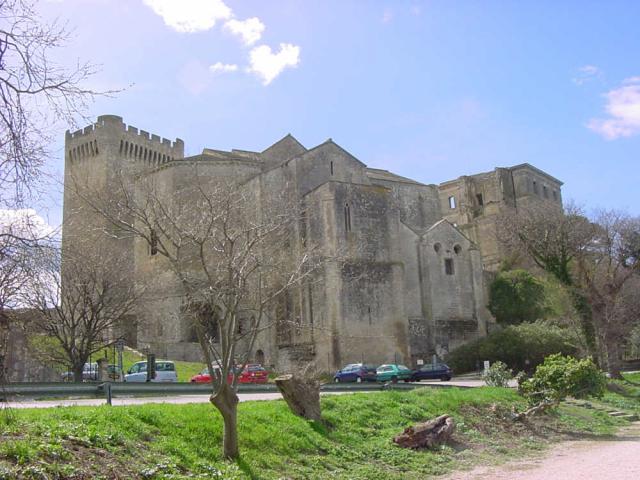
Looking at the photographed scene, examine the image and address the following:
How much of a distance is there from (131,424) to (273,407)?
4659 mm

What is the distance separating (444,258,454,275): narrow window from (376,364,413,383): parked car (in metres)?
15.0

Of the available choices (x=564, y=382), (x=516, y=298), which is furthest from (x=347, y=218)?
(x=564, y=382)

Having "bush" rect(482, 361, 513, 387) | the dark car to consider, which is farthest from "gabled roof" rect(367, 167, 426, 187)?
"bush" rect(482, 361, 513, 387)

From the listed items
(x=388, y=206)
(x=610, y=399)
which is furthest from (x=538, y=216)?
(x=610, y=399)

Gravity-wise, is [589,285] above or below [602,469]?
above

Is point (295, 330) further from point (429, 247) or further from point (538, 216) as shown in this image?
point (538, 216)

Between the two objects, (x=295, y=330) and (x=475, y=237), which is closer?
(x=295, y=330)

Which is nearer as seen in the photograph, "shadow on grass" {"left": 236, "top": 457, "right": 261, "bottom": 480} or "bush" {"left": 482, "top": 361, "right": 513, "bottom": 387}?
"shadow on grass" {"left": 236, "top": 457, "right": 261, "bottom": 480}

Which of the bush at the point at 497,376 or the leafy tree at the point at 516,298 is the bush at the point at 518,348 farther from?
the bush at the point at 497,376

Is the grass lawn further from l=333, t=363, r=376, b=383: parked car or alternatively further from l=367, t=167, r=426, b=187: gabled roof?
l=367, t=167, r=426, b=187: gabled roof

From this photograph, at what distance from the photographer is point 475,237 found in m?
69.7

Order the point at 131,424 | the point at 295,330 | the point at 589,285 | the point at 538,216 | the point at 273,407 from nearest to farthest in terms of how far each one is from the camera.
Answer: the point at 131,424, the point at 273,407, the point at 589,285, the point at 538,216, the point at 295,330

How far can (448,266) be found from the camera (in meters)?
48.2

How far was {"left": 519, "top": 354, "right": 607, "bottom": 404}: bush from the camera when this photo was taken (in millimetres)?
22203
